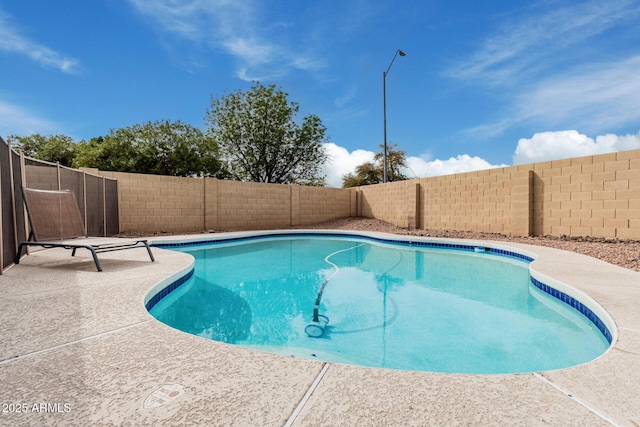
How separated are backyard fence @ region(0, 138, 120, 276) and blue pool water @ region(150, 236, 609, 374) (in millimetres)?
2355

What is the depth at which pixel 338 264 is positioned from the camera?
6.23 m

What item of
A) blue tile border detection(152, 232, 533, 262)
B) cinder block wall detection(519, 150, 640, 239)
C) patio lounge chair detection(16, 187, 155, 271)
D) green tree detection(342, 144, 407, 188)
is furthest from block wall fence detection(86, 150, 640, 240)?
green tree detection(342, 144, 407, 188)

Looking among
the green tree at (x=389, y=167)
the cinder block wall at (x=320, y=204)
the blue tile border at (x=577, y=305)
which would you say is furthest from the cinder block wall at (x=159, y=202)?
the green tree at (x=389, y=167)

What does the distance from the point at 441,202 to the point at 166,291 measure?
9.22 metres

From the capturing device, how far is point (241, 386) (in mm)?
1311

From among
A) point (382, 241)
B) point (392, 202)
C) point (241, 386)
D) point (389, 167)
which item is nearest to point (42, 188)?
point (241, 386)

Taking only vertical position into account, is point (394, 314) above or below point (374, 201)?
below

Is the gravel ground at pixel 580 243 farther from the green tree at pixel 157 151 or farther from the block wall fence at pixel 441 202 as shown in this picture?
the green tree at pixel 157 151

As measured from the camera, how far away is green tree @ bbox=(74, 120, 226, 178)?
13.8 m

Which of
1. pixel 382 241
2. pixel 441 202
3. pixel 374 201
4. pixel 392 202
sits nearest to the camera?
pixel 382 241

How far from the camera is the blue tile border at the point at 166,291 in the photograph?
2857 millimetres

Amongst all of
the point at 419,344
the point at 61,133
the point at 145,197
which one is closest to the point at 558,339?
the point at 419,344

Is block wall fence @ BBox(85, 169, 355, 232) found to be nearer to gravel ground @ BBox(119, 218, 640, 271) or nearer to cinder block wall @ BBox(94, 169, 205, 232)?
cinder block wall @ BBox(94, 169, 205, 232)

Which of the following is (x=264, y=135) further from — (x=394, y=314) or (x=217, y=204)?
(x=394, y=314)
